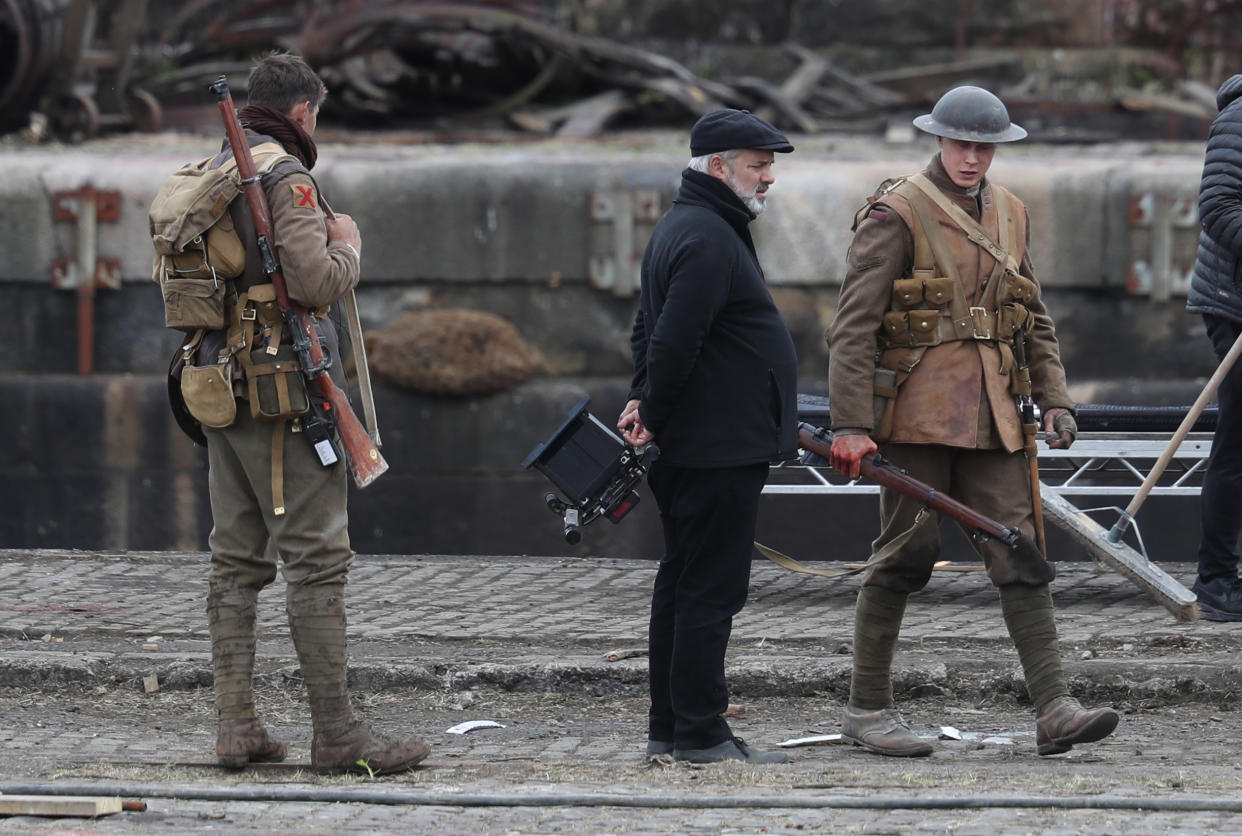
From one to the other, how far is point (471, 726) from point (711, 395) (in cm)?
148

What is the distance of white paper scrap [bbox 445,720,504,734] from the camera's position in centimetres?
569

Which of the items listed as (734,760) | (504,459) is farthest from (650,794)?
(504,459)

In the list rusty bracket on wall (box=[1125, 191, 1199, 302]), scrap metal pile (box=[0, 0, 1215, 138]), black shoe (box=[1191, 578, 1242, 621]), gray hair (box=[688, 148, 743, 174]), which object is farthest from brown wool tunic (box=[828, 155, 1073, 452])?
scrap metal pile (box=[0, 0, 1215, 138])

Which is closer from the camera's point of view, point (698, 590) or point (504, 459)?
point (698, 590)

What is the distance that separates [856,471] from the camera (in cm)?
504

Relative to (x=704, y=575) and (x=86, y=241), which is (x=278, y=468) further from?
(x=86, y=241)

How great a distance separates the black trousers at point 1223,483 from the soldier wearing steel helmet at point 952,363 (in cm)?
156

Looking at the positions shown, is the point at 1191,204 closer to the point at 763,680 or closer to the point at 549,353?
the point at 549,353

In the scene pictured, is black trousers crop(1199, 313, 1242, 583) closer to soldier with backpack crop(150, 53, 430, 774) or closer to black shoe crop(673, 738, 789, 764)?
black shoe crop(673, 738, 789, 764)

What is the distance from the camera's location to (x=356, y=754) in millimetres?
4871

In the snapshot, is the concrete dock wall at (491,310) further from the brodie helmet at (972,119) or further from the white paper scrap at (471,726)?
the brodie helmet at (972,119)

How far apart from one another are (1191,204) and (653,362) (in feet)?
15.9

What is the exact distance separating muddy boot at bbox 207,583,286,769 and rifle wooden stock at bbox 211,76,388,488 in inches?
18.3

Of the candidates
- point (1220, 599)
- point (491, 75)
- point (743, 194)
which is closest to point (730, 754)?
point (743, 194)
